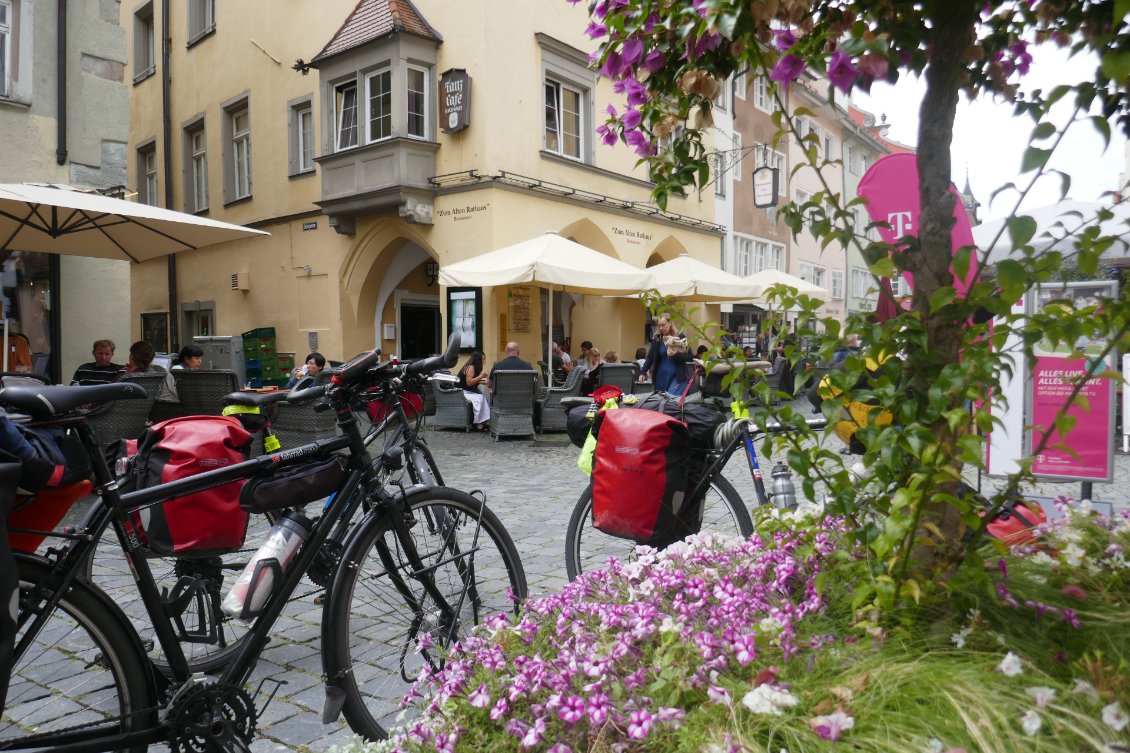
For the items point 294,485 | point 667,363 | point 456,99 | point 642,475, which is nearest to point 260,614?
point 294,485

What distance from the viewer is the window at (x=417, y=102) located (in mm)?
15578

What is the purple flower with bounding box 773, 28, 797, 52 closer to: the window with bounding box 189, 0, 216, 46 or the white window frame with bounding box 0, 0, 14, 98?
the white window frame with bounding box 0, 0, 14, 98

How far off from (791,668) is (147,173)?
25489mm

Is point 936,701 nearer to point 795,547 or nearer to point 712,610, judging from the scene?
point 712,610

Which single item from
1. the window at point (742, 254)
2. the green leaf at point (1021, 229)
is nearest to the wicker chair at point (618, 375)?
the green leaf at point (1021, 229)

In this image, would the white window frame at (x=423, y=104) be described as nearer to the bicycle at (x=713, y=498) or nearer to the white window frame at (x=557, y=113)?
the white window frame at (x=557, y=113)

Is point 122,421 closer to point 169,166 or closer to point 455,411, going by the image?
point 455,411

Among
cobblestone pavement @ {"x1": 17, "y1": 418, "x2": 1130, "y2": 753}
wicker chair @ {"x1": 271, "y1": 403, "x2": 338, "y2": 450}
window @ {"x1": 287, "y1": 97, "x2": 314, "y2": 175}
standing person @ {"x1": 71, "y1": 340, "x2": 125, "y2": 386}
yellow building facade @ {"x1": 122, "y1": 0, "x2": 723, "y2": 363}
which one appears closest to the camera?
cobblestone pavement @ {"x1": 17, "y1": 418, "x2": 1130, "y2": 753}

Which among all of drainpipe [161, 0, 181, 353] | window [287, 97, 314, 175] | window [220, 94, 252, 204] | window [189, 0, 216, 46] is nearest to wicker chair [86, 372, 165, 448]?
window [287, 97, 314, 175]

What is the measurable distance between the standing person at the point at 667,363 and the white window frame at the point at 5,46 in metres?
8.11

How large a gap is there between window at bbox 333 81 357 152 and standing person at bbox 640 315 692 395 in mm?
8647

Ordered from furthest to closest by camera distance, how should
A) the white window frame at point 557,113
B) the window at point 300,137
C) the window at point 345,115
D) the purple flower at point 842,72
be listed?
the window at point 300,137 < the white window frame at point 557,113 < the window at point 345,115 < the purple flower at point 842,72

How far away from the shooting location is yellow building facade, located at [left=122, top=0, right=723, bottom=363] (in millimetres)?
15406

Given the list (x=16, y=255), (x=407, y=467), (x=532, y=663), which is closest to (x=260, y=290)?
(x=16, y=255)
